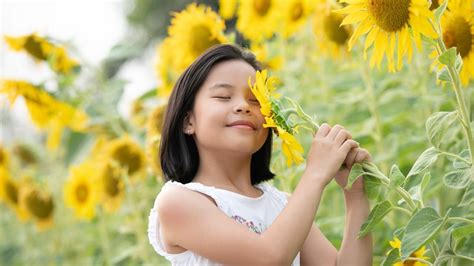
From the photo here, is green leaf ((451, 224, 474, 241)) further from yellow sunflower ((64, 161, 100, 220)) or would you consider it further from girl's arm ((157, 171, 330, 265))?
yellow sunflower ((64, 161, 100, 220))

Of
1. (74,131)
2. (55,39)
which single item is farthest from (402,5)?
(74,131)

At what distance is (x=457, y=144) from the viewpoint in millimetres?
1562

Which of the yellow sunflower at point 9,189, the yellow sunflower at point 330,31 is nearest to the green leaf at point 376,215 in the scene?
the yellow sunflower at point 330,31

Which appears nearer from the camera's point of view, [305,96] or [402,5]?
[402,5]

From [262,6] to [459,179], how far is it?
4.12 ft

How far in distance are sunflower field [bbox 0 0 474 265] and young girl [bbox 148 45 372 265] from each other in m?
0.04

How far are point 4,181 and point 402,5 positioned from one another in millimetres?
2533

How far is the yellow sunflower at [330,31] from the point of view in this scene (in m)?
2.04

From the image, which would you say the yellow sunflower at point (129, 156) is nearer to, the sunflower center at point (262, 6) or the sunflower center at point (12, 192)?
the sunflower center at point (262, 6)

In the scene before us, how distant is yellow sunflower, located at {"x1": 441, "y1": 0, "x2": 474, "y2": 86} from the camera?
1.44 m

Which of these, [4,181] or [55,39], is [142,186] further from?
[4,181]

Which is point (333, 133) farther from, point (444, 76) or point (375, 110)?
point (375, 110)

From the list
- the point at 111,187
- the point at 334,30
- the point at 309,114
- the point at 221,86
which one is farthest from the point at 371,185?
the point at 111,187

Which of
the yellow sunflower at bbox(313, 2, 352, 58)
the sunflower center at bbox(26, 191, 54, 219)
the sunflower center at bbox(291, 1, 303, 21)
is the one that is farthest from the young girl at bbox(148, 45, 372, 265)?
the sunflower center at bbox(26, 191, 54, 219)
